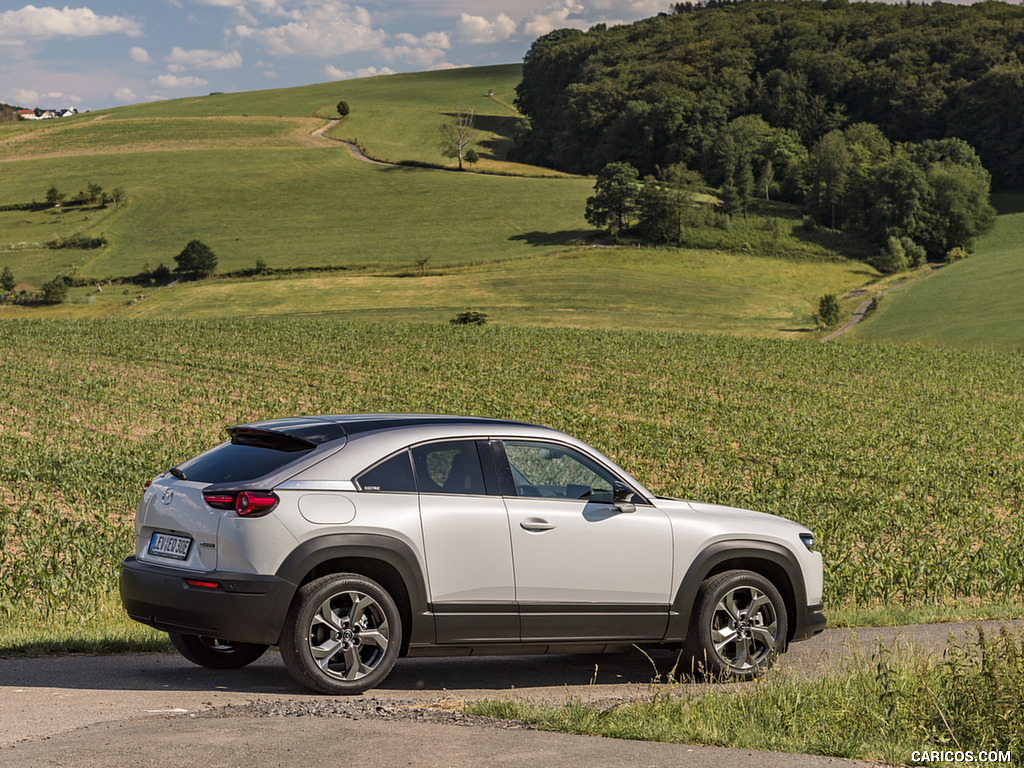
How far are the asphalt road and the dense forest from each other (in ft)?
362

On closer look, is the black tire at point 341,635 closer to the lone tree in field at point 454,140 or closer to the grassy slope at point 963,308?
the grassy slope at point 963,308

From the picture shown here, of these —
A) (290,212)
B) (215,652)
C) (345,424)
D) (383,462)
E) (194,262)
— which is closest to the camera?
(383,462)

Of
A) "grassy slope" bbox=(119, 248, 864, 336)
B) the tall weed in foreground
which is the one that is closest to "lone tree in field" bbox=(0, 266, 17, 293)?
"grassy slope" bbox=(119, 248, 864, 336)

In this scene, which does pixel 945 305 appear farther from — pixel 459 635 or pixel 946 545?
pixel 459 635

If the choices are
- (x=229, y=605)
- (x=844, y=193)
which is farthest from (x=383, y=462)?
(x=844, y=193)

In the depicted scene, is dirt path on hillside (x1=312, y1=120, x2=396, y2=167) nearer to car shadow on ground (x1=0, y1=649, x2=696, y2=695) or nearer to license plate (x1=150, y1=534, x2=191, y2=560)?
car shadow on ground (x1=0, y1=649, x2=696, y2=695)

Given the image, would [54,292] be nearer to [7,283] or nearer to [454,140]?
[7,283]

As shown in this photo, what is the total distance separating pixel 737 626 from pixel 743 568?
504mm

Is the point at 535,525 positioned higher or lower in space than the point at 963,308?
higher

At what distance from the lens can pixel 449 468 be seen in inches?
287

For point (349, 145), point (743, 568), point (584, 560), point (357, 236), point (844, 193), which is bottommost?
point (743, 568)

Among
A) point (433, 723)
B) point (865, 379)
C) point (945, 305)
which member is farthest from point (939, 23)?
point (433, 723)

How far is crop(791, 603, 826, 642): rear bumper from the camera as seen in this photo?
321 inches

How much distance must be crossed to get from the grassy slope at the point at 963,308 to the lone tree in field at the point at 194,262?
47814mm
